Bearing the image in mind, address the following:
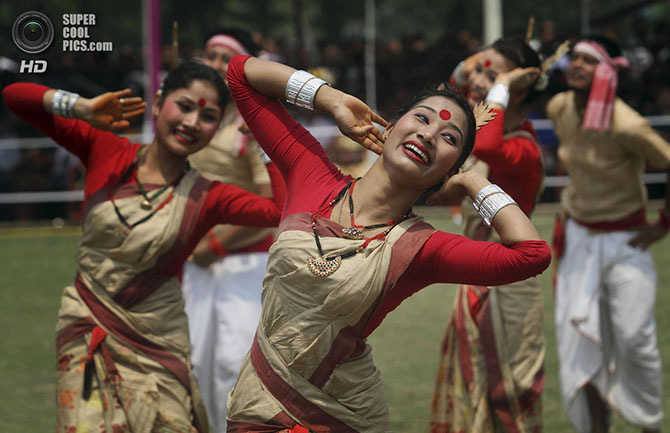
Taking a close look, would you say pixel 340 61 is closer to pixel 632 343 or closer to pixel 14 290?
pixel 14 290

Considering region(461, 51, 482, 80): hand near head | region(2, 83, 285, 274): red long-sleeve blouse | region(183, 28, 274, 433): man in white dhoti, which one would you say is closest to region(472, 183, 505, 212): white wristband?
region(2, 83, 285, 274): red long-sleeve blouse

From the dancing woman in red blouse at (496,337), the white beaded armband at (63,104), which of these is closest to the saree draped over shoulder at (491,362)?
the dancing woman in red blouse at (496,337)

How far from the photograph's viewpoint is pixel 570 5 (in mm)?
28812

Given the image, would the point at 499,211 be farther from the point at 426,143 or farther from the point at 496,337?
the point at 496,337

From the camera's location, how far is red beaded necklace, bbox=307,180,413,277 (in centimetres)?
303

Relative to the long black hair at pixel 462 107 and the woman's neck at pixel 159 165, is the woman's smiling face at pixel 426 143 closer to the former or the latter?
the long black hair at pixel 462 107

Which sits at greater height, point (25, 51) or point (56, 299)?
point (25, 51)

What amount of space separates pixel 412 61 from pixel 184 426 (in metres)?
12.8

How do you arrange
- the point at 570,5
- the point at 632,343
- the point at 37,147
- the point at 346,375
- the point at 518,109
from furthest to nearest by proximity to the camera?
the point at 570,5
the point at 37,147
the point at 632,343
the point at 518,109
the point at 346,375

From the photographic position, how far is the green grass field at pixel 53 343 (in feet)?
20.2

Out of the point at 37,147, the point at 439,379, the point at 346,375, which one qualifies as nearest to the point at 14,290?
the point at 37,147

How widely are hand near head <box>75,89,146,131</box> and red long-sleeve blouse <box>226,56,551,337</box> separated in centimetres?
68

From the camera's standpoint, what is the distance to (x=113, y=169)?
13.1ft

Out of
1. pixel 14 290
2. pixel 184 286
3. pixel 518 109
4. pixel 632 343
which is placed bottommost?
pixel 14 290
